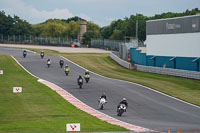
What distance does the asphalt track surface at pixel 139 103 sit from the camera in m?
26.1

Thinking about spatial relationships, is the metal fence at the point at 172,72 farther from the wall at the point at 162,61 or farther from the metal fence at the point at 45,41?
the metal fence at the point at 45,41

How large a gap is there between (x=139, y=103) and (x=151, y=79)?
61.8 feet

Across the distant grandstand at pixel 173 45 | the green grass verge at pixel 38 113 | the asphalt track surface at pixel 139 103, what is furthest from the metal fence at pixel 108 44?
the green grass verge at pixel 38 113

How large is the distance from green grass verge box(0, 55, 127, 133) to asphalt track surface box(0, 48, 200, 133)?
A: 2118mm

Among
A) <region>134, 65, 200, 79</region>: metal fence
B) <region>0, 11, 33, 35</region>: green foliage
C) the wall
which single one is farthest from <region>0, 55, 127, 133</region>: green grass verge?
<region>0, 11, 33, 35</region>: green foliage

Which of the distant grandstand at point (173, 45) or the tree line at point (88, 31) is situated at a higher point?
the tree line at point (88, 31)

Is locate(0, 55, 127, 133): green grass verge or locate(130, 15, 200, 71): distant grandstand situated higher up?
locate(130, 15, 200, 71): distant grandstand

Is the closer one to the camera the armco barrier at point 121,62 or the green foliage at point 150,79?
the green foliage at point 150,79

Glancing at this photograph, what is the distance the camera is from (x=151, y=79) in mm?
53312

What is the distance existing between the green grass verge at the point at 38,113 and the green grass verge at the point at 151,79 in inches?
429

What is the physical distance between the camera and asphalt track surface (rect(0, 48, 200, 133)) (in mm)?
26125

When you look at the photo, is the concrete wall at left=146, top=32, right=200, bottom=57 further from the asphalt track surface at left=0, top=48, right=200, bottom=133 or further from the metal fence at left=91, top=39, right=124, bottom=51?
the metal fence at left=91, top=39, right=124, bottom=51

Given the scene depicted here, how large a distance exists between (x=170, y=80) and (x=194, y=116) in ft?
73.6

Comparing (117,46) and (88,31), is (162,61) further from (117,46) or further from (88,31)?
(88,31)
